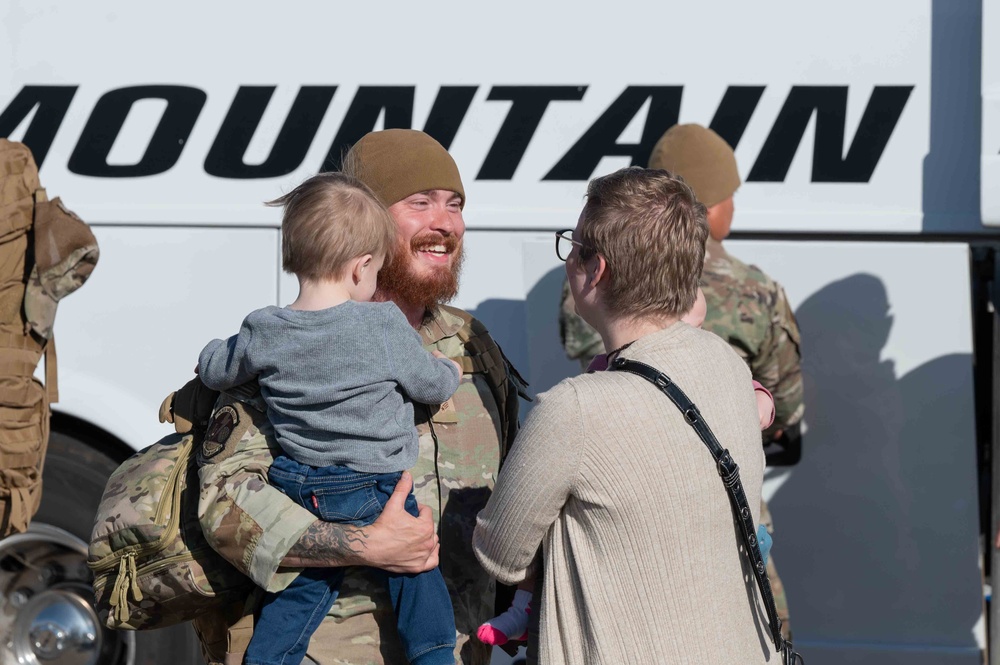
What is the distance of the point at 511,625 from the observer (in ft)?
6.54

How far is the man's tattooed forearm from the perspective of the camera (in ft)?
6.39

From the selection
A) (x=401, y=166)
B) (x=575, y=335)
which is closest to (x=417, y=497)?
(x=401, y=166)

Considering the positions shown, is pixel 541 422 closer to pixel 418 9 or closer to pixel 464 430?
pixel 464 430

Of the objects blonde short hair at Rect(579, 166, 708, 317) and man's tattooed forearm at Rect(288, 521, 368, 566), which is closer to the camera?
blonde short hair at Rect(579, 166, 708, 317)

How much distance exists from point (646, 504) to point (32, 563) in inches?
113

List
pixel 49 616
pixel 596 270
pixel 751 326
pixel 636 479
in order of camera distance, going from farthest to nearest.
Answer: pixel 49 616 < pixel 751 326 < pixel 596 270 < pixel 636 479

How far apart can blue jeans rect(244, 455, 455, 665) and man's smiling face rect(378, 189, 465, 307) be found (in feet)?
1.60

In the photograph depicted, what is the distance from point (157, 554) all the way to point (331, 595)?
320 mm

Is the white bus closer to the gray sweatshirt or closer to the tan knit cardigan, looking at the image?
the gray sweatshirt

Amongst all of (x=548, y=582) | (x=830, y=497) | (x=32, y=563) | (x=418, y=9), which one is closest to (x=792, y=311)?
(x=830, y=497)

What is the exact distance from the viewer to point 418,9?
3707mm

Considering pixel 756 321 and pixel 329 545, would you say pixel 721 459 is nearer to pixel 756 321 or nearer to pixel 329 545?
pixel 329 545

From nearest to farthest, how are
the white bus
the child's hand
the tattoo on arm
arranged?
the tattoo on arm
the child's hand
the white bus

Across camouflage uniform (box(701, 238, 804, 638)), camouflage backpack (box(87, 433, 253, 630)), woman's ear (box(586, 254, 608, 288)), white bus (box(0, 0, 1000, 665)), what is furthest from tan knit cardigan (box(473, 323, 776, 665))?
white bus (box(0, 0, 1000, 665))
